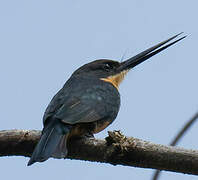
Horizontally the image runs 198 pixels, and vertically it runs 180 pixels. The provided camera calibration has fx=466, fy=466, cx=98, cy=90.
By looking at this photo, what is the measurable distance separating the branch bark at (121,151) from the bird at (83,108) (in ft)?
0.36

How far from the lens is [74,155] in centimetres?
320

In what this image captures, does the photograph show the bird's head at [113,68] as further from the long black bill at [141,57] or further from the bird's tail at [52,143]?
the bird's tail at [52,143]

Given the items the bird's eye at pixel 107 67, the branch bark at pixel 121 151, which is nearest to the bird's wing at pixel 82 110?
the branch bark at pixel 121 151

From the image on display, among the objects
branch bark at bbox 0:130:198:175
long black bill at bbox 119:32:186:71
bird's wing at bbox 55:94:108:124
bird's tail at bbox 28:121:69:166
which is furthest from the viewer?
long black bill at bbox 119:32:186:71

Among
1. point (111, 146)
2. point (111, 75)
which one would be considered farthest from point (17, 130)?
point (111, 75)

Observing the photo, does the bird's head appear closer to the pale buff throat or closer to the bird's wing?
the pale buff throat

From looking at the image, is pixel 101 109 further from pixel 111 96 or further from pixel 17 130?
pixel 17 130

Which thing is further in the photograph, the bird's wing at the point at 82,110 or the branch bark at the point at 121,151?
the bird's wing at the point at 82,110

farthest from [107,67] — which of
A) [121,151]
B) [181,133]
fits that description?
[121,151]

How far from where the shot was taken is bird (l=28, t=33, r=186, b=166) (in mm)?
3255

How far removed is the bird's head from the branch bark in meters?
2.31

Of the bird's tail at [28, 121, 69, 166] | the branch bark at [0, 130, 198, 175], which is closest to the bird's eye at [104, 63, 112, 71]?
the bird's tail at [28, 121, 69, 166]

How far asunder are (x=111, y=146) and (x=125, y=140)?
0.34ft

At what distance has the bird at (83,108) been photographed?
10.7ft
